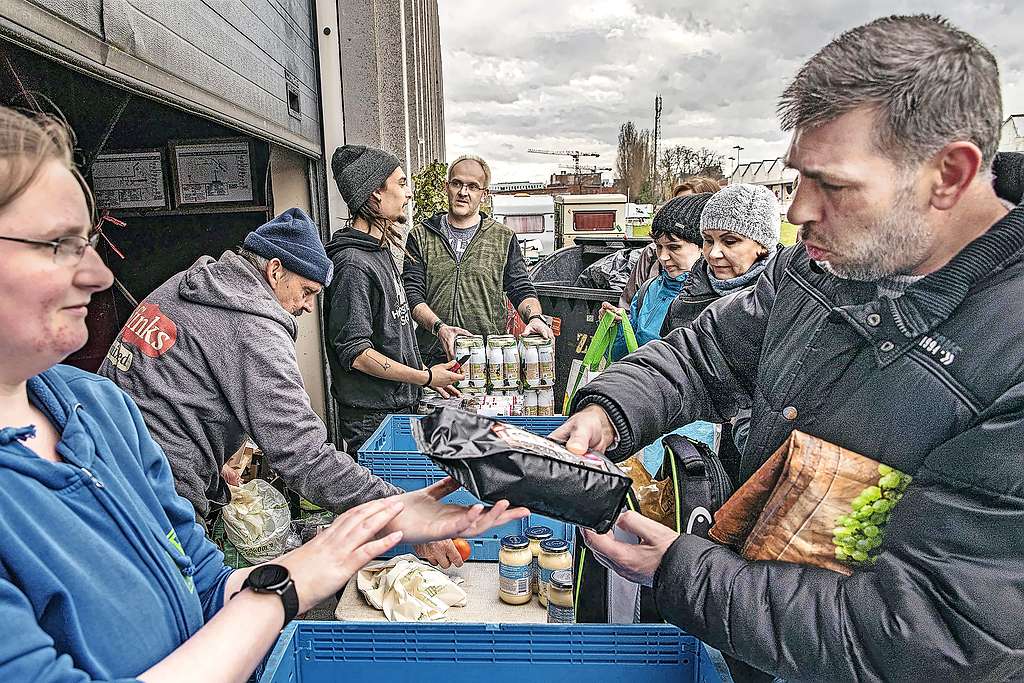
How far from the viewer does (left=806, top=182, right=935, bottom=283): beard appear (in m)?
1.23

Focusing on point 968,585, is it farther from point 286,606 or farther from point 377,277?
point 377,277

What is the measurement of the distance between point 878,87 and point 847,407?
1.90ft

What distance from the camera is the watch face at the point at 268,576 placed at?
1.22 m

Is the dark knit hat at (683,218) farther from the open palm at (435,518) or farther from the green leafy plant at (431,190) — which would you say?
the green leafy plant at (431,190)

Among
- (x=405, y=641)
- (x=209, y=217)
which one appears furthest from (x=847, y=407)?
(x=209, y=217)

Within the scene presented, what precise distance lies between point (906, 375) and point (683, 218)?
2.74 meters

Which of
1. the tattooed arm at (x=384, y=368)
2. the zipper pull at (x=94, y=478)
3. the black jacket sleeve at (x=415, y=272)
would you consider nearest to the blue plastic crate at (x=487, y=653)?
the zipper pull at (x=94, y=478)

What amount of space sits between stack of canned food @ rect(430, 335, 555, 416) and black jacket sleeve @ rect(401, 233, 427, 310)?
2.25ft

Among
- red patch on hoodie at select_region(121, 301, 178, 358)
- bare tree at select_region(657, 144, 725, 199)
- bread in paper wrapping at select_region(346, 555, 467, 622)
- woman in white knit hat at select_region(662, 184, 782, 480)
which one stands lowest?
bread in paper wrapping at select_region(346, 555, 467, 622)

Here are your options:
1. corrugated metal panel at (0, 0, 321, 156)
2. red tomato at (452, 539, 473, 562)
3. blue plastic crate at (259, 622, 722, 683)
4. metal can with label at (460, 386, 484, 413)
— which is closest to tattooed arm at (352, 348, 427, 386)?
metal can with label at (460, 386, 484, 413)

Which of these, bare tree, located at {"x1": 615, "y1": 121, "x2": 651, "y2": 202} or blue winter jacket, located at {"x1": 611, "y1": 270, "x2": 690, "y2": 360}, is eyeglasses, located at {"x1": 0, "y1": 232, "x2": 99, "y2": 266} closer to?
blue winter jacket, located at {"x1": 611, "y1": 270, "x2": 690, "y2": 360}

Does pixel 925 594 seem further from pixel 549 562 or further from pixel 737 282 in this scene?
pixel 737 282

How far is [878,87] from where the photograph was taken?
1185 millimetres

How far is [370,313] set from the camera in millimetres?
3518
